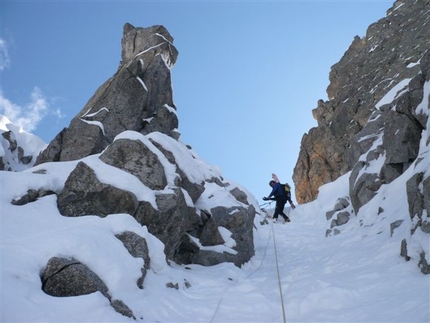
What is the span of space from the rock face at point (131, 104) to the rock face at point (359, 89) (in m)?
17.0

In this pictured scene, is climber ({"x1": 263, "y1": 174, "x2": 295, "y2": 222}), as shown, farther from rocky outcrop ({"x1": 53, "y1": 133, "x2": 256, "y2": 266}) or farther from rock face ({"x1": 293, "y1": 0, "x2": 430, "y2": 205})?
rocky outcrop ({"x1": 53, "y1": 133, "x2": 256, "y2": 266})

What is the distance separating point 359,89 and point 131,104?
26.8m

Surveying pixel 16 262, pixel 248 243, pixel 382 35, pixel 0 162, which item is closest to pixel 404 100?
pixel 248 243

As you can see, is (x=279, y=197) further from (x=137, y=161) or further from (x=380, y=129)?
(x=137, y=161)

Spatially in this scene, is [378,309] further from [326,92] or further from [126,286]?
[326,92]

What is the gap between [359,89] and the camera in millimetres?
36594

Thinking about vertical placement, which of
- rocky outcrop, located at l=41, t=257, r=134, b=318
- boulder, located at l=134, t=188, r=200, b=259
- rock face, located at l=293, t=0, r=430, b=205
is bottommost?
rocky outcrop, located at l=41, t=257, r=134, b=318

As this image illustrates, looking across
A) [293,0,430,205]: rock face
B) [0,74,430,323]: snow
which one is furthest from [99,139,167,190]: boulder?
[293,0,430,205]: rock face

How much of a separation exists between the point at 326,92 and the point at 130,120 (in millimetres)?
33516

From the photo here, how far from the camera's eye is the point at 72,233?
6184 mm

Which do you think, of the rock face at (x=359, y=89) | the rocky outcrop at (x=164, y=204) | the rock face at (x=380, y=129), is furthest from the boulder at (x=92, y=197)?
the rock face at (x=359, y=89)

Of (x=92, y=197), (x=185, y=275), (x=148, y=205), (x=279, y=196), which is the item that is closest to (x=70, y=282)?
(x=92, y=197)

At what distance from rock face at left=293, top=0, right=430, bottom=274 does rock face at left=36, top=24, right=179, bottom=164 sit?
53.9 feet

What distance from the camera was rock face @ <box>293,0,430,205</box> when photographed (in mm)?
27797
